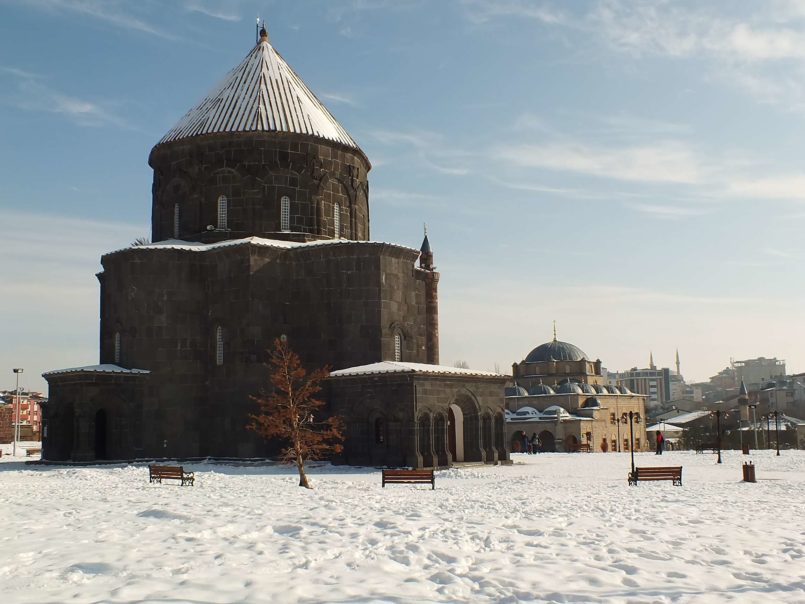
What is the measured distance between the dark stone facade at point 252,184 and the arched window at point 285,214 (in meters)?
0.13

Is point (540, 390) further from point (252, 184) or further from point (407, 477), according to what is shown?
point (407, 477)

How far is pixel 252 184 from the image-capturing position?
38000 millimetres

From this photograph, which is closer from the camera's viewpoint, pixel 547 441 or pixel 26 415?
pixel 547 441

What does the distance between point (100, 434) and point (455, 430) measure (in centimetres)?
1498

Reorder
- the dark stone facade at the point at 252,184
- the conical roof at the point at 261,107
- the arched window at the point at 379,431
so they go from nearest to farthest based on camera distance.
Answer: the arched window at the point at 379,431 < the dark stone facade at the point at 252,184 < the conical roof at the point at 261,107

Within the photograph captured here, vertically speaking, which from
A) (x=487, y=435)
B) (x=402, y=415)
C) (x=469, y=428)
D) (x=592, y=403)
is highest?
(x=402, y=415)

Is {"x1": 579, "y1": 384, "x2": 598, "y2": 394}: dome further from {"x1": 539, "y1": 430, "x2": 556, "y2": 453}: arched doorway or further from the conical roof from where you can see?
the conical roof

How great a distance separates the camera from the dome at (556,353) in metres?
88.6

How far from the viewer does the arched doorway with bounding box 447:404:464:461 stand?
35438mm

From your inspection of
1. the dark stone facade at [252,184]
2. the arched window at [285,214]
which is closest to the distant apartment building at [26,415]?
the dark stone facade at [252,184]

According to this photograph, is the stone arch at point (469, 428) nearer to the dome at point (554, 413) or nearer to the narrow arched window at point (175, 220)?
the narrow arched window at point (175, 220)

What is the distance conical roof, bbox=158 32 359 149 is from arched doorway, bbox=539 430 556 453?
4000cm

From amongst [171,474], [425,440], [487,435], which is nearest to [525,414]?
[487,435]

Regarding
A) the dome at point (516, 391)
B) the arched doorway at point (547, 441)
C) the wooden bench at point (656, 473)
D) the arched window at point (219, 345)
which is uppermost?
the arched window at point (219, 345)
